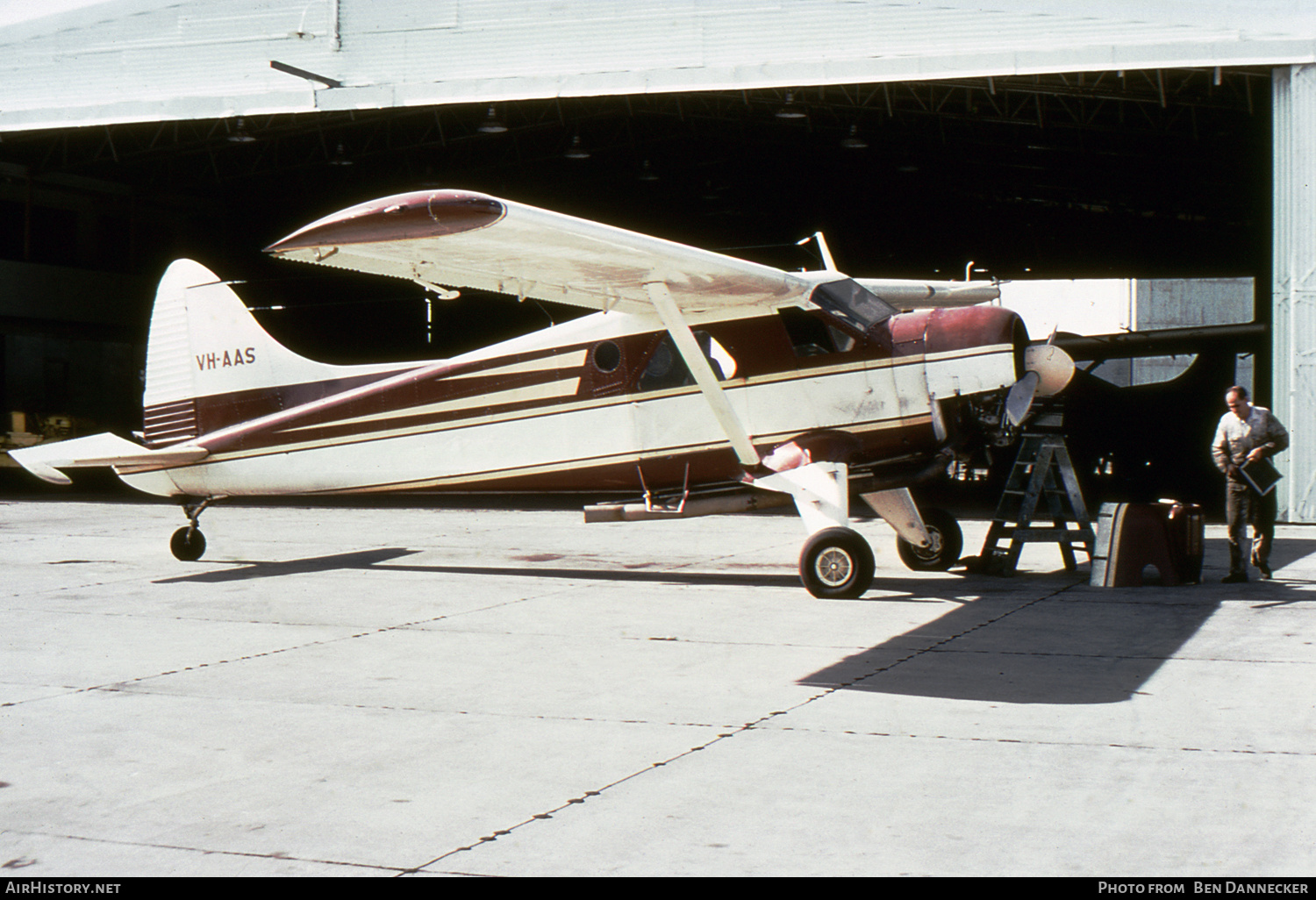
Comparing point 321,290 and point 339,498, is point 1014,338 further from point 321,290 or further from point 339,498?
point 321,290

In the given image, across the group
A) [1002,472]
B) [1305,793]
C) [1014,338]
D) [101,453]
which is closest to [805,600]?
[1014,338]

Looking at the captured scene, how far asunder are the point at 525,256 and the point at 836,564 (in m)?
3.25

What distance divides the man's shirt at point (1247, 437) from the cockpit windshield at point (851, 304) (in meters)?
3.01

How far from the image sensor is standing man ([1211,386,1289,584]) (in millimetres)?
9875

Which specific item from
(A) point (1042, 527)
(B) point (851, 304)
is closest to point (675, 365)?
(B) point (851, 304)

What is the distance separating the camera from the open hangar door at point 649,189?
21234 millimetres

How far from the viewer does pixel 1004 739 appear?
4.79 m

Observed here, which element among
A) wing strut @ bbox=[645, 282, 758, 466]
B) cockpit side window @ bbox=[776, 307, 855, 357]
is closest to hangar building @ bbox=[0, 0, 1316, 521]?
cockpit side window @ bbox=[776, 307, 855, 357]

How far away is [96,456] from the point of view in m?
10.9

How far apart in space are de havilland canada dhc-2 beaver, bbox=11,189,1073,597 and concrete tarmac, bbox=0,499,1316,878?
94 cm

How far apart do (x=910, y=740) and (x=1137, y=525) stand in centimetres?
578

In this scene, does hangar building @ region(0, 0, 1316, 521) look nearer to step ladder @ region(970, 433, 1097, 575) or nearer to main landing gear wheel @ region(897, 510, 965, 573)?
step ladder @ region(970, 433, 1097, 575)

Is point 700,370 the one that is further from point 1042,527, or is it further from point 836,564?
point 1042,527

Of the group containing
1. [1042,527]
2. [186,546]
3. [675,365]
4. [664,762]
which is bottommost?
[664,762]
